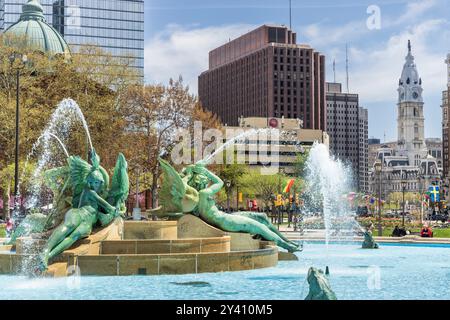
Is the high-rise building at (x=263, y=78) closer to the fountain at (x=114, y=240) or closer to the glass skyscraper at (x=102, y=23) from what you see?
the glass skyscraper at (x=102, y=23)

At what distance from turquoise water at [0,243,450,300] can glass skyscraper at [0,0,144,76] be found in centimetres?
11474

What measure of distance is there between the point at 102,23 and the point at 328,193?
276ft

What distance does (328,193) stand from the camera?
61188 millimetres

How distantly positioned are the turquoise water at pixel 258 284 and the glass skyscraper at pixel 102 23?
11474 cm

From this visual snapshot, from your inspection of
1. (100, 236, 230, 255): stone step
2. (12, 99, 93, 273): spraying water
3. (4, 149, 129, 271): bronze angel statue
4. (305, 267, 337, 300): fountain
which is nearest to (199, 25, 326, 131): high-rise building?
(12, 99, 93, 273): spraying water

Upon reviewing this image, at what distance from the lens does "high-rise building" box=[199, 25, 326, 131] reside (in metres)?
148

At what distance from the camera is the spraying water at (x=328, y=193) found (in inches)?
1604

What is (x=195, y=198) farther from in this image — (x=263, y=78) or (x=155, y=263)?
Answer: (x=263, y=78)

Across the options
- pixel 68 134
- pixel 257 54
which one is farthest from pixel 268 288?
pixel 257 54

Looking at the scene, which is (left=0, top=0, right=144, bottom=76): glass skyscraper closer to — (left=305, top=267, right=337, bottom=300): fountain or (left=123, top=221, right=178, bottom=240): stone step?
(left=123, top=221, right=178, bottom=240): stone step

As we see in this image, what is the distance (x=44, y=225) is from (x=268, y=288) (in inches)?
324

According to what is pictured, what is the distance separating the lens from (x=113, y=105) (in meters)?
53.3

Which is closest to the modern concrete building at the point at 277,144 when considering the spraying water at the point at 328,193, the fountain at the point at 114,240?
the spraying water at the point at 328,193

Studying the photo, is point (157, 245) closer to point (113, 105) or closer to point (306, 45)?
point (113, 105)
